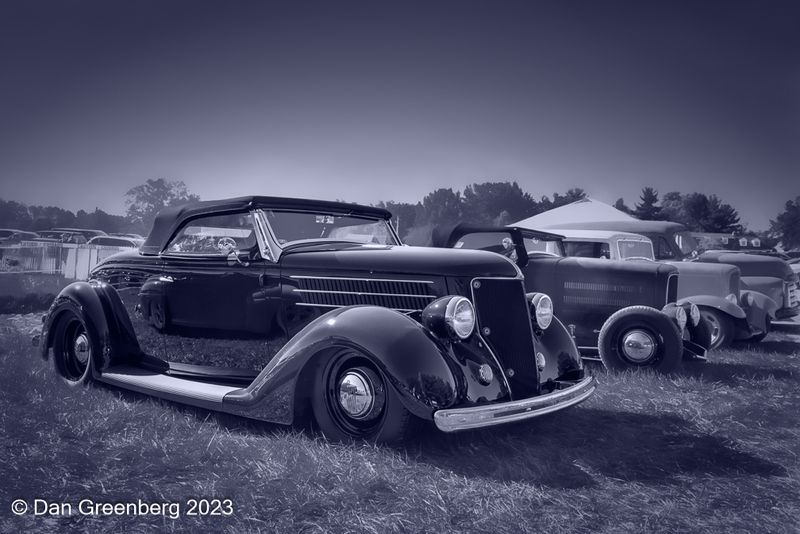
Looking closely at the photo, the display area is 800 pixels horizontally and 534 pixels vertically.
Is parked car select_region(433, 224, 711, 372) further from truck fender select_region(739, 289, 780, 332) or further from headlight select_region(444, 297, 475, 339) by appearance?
headlight select_region(444, 297, 475, 339)

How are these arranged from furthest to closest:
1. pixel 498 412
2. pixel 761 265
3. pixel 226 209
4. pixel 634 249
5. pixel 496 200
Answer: pixel 496 200, pixel 761 265, pixel 634 249, pixel 226 209, pixel 498 412

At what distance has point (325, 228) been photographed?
4.66 m

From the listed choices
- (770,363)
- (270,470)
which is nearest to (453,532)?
(270,470)

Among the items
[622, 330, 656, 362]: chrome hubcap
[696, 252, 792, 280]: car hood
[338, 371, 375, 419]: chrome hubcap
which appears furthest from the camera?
[696, 252, 792, 280]: car hood

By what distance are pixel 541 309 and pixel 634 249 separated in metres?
5.11

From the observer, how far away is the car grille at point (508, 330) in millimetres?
3664

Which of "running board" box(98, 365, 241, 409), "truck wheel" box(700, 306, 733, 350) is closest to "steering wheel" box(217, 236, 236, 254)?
"running board" box(98, 365, 241, 409)

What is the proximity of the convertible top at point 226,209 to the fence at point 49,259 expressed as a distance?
802 centimetres

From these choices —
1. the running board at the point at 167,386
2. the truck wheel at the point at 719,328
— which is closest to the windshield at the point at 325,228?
the running board at the point at 167,386

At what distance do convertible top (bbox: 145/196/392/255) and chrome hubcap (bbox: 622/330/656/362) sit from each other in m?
2.95

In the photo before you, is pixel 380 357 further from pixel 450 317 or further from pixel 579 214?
pixel 579 214

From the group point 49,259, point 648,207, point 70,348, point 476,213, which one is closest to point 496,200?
point 476,213

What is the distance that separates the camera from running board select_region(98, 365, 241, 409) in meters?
3.87

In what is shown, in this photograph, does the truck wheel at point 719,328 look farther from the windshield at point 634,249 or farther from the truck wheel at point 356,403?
the truck wheel at point 356,403
